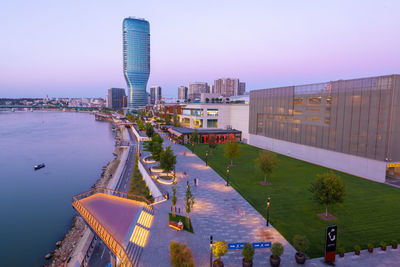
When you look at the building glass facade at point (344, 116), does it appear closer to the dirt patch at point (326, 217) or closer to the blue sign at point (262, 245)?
the dirt patch at point (326, 217)

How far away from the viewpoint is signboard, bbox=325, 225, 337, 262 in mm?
17000

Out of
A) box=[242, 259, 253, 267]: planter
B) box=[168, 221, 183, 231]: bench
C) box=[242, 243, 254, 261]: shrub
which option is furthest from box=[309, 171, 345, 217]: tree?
box=[168, 221, 183, 231]: bench

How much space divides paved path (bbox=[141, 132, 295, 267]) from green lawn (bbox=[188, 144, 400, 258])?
1613mm

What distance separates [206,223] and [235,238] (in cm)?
363

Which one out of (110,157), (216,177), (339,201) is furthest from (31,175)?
(339,201)

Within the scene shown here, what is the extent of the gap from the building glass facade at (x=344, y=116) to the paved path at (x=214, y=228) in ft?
79.7

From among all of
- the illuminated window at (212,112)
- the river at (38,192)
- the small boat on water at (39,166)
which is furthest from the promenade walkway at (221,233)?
the illuminated window at (212,112)

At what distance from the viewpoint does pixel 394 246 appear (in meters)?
18.9

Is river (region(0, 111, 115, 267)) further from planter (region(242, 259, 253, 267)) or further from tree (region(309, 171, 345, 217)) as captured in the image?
tree (region(309, 171, 345, 217))

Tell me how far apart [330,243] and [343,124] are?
105ft

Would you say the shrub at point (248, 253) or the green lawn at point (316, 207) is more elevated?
the shrub at point (248, 253)

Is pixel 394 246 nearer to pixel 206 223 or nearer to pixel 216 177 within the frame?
pixel 206 223

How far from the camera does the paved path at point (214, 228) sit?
58.7 ft

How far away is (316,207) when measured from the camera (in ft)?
88.9
